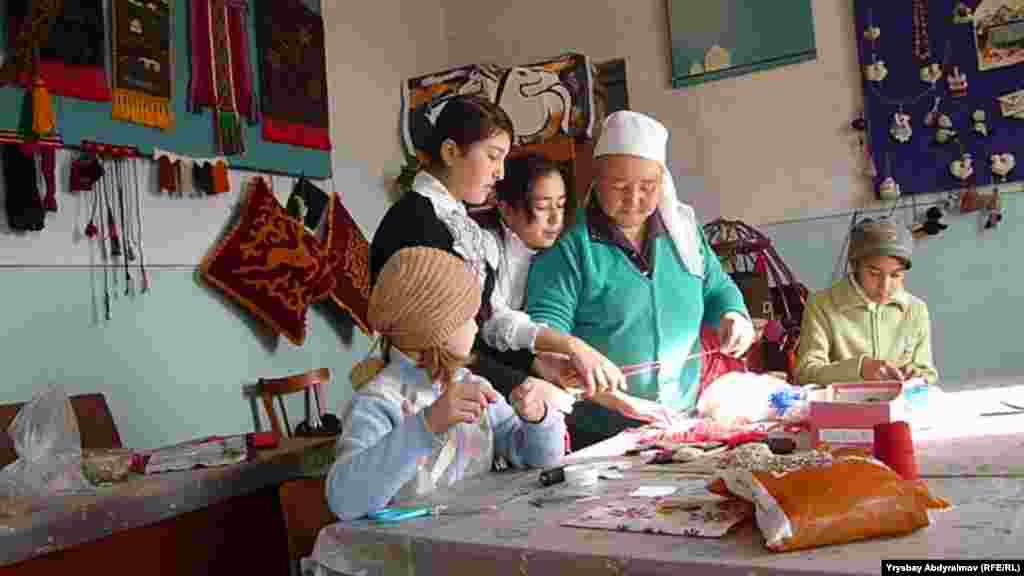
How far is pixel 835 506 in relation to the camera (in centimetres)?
98

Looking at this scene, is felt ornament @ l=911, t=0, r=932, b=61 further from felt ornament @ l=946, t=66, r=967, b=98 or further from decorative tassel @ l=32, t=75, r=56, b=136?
decorative tassel @ l=32, t=75, r=56, b=136

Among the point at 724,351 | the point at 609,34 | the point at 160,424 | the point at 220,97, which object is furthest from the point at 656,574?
the point at 609,34

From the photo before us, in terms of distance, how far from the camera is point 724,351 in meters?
2.12

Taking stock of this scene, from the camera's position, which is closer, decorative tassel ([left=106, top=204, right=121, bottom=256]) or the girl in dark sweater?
the girl in dark sweater

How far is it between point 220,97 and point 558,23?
78.9 inches

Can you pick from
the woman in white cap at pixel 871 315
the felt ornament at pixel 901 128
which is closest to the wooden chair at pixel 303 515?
the woman in white cap at pixel 871 315

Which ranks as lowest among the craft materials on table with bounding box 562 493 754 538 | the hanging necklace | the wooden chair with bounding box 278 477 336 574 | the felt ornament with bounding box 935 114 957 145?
the wooden chair with bounding box 278 477 336 574

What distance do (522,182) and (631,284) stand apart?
101 centimetres

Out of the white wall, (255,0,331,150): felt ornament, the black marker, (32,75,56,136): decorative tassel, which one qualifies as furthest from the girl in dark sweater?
the white wall

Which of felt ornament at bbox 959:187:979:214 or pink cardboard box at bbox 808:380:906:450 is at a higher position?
felt ornament at bbox 959:187:979:214

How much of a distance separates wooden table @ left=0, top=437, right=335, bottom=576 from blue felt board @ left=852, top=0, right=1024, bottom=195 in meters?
2.91

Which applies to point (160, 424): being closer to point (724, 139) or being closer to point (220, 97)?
point (220, 97)

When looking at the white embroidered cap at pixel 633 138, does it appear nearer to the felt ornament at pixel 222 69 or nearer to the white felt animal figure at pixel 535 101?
the felt ornament at pixel 222 69

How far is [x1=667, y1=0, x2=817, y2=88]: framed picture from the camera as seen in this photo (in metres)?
4.30
